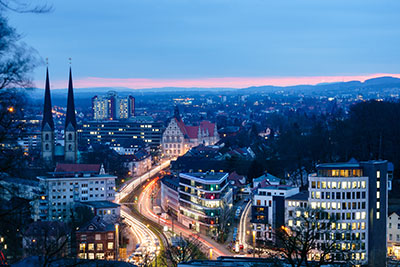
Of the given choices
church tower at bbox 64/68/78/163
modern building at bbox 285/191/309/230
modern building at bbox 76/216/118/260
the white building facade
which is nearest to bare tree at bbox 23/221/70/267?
modern building at bbox 76/216/118/260

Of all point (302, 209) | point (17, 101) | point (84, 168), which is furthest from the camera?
point (84, 168)

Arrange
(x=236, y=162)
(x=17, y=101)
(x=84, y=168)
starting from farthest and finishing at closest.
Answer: (x=236, y=162)
(x=84, y=168)
(x=17, y=101)

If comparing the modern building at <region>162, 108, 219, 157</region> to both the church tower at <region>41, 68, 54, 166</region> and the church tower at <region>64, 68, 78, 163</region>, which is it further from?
the church tower at <region>41, 68, 54, 166</region>

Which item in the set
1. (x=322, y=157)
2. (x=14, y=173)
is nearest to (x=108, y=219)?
(x=322, y=157)

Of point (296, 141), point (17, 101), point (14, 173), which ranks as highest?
point (17, 101)

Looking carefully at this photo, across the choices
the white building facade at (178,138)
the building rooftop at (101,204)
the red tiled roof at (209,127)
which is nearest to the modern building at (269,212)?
the building rooftop at (101,204)

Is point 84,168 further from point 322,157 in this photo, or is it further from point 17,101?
point 17,101
